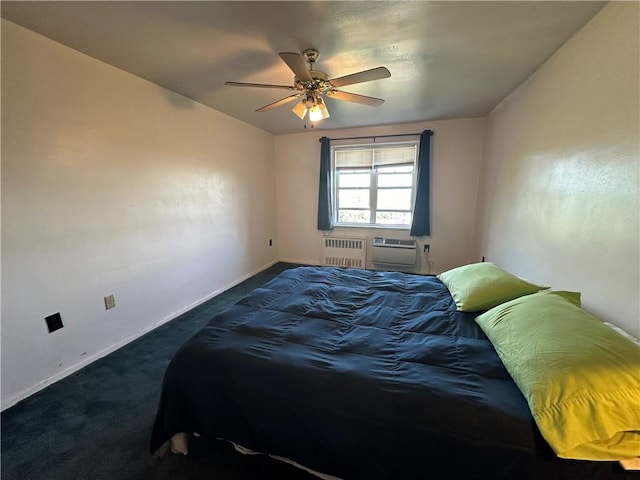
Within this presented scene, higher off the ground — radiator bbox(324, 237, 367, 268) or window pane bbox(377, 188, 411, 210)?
Result: window pane bbox(377, 188, 411, 210)

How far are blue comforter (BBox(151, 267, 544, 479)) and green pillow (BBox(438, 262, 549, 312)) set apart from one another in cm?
10

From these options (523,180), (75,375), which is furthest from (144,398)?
(523,180)

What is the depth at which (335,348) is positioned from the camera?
1329mm

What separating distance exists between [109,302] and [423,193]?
161 inches

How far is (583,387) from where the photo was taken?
2.88 ft

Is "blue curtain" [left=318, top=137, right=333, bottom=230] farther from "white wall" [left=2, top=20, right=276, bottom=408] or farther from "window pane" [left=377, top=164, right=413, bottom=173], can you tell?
"white wall" [left=2, top=20, right=276, bottom=408]

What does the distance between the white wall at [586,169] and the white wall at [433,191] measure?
4.22ft

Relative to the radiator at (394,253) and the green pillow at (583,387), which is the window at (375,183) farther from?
the green pillow at (583,387)

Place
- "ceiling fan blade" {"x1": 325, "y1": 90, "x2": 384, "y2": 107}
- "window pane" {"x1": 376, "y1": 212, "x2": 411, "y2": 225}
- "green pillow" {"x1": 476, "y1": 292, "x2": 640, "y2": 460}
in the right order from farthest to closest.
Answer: "window pane" {"x1": 376, "y1": 212, "x2": 411, "y2": 225} → "ceiling fan blade" {"x1": 325, "y1": 90, "x2": 384, "y2": 107} → "green pillow" {"x1": 476, "y1": 292, "x2": 640, "y2": 460}

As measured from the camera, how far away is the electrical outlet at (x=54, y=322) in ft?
6.27

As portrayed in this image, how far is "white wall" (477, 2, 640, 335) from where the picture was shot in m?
1.33

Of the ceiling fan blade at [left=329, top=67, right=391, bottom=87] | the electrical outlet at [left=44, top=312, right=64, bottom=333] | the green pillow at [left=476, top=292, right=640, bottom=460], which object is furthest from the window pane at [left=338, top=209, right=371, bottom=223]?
the electrical outlet at [left=44, top=312, right=64, bottom=333]

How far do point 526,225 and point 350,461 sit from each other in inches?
96.3

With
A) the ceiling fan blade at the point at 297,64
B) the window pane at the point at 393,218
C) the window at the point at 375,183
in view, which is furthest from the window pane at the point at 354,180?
the ceiling fan blade at the point at 297,64
